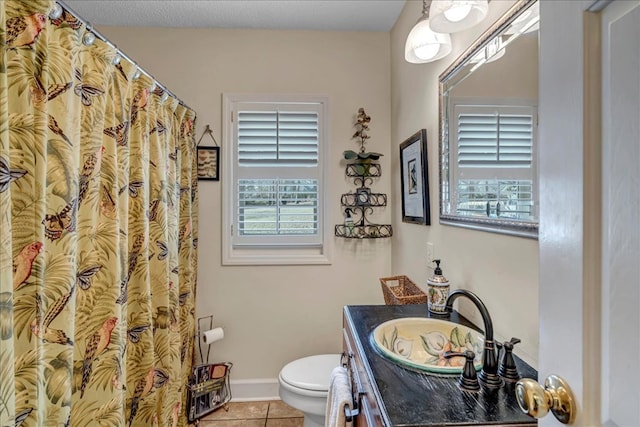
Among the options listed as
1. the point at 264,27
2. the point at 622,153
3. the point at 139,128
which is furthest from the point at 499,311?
the point at 264,27

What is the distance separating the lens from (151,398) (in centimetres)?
153

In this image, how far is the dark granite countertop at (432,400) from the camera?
70 cm

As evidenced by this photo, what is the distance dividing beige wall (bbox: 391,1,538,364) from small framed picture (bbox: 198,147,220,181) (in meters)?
1.22

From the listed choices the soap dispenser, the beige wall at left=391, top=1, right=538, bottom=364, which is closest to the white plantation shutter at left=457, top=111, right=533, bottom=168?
the beige wall at left=391, top=1, right=538, bottom=364

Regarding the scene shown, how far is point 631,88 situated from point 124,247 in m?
1.46

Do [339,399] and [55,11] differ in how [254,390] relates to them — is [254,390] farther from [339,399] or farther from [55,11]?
[55,11]

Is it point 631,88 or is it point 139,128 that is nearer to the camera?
point 631,88

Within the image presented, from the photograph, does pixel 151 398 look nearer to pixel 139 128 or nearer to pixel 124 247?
pixel 124 247

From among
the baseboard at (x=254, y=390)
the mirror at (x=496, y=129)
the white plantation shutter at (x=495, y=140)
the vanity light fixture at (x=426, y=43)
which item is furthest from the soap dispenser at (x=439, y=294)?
the baseboard at (x=254, y=390)

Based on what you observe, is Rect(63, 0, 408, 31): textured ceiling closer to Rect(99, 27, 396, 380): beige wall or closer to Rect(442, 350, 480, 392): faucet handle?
Rect(99, 27, 396, 380): beige wall

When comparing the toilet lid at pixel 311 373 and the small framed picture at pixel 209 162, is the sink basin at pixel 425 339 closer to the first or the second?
the toilet lid at pixel 311 373

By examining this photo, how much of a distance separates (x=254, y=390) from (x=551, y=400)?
214 centimetres

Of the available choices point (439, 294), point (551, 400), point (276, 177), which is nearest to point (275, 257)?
point (276, 177)

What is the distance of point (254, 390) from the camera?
228 cm
